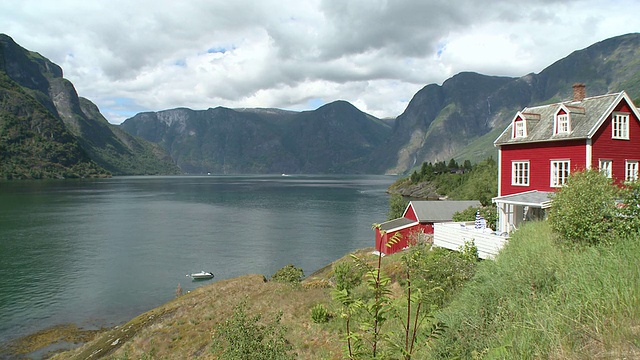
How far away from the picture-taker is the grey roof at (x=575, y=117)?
2732cm

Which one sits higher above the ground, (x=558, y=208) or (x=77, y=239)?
(x=558, y=208)

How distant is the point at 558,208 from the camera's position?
15.4 metres

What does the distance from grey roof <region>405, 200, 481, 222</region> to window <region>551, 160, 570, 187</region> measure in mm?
15330

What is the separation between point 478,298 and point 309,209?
10511cm

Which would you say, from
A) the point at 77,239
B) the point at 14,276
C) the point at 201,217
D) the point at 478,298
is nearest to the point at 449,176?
the point at 201,217

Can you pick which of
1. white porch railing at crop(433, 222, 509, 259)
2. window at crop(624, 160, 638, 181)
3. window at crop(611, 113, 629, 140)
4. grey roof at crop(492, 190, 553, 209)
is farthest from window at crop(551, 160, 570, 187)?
white porch railing at crop(433, 222, 509, 259)

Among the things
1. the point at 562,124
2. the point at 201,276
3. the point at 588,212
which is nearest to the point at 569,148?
the point at 562,124

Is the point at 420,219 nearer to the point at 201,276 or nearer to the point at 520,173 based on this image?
the point at 520,173

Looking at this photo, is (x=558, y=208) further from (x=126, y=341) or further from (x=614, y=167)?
(x=126, y=341)

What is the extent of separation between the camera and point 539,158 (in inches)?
1184

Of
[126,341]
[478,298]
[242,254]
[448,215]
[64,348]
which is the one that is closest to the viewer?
[478,298]

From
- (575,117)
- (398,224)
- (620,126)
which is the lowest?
(398,224)

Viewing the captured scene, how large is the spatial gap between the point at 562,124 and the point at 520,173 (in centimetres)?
478

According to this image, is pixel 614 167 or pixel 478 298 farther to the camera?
pixel 614 167
